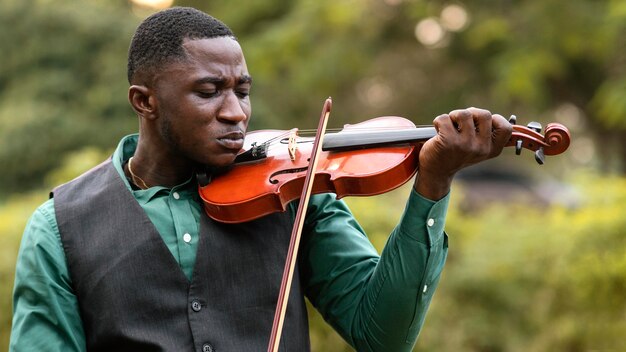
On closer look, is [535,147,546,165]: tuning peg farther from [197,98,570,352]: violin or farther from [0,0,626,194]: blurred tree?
[0,0,626,194]: blurred tree

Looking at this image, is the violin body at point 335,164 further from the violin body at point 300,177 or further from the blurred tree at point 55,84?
the blurred tree at point 55,84

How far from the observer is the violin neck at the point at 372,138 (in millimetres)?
2648

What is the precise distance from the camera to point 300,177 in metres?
2.78

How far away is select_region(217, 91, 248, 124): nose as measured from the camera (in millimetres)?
2727

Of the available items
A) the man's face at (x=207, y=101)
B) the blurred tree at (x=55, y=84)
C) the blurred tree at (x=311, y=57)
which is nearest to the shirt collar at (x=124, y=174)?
the man's face at (x=207, y=101)

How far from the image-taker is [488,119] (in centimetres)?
248

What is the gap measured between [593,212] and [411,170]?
4447 millimetres

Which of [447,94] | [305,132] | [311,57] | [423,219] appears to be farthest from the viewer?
[447,94]

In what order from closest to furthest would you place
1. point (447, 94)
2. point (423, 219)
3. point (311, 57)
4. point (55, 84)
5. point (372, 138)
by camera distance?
point (423, 219) → point (372, 138) → point (311, 57) → point (55, 84) → point (447, 94)

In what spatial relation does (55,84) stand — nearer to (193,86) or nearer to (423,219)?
(193,86)

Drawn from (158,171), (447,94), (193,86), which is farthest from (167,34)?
(447,94)

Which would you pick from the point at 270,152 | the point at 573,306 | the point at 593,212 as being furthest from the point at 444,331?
the point at 270,152

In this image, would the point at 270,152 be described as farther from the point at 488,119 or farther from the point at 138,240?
the point at 488,119

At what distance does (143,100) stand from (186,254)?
45 centimetres
